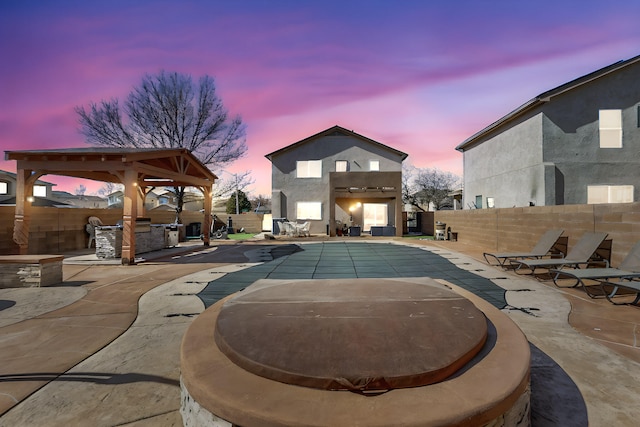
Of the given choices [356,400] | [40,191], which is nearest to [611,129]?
[356,400]

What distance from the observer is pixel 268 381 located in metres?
1.50

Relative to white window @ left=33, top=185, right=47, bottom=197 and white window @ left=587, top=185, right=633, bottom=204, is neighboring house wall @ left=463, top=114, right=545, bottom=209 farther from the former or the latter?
white window @ left=33, top=185, right=47, bottom=197

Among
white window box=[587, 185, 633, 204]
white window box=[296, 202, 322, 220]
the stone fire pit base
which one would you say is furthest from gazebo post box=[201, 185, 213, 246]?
white window box=[587, 185, 633, 204]

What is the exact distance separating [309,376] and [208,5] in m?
8.69

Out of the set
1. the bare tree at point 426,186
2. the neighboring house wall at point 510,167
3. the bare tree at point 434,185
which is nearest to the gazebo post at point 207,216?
the neighboring house wall at point 510,167

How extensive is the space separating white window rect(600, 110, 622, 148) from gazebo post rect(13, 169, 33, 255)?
75.4ft

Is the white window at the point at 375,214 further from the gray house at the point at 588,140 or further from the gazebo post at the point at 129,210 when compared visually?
the gazebo post at the point at 129,210

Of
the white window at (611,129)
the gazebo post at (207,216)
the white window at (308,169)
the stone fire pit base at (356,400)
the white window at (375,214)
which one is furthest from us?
the white window at (375,214)

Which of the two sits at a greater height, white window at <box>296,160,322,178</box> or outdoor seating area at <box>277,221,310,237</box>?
white window at <box>296,160,322,178</box>

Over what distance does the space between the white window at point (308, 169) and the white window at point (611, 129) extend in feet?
50.2

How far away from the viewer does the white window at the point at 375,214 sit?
21.2 m

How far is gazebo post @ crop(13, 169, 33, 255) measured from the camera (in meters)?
8.88

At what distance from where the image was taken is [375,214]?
2131cm

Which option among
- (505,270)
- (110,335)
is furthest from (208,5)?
(505,270)
